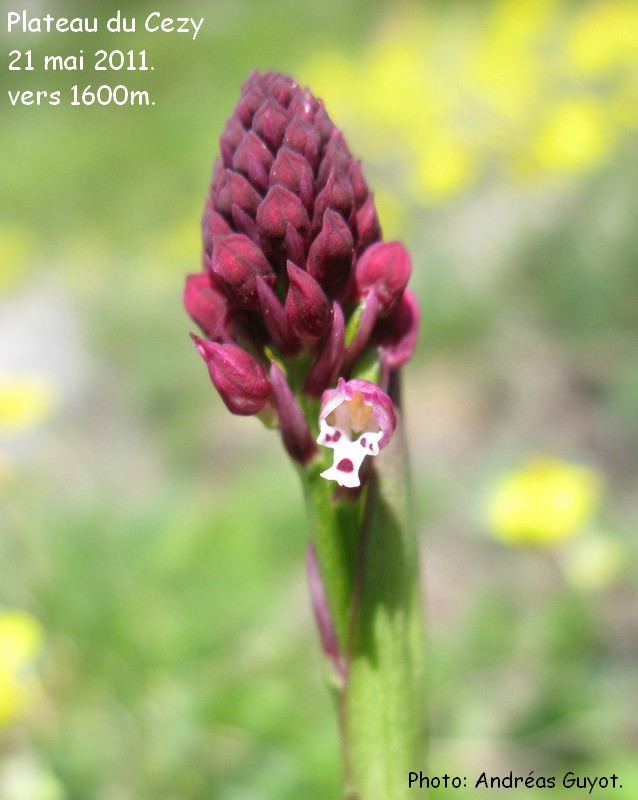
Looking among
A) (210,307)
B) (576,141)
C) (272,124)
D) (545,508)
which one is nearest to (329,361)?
(210,307)

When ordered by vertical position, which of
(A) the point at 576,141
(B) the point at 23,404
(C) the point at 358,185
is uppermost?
(A) the point at 576,141

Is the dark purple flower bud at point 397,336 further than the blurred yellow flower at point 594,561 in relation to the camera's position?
No

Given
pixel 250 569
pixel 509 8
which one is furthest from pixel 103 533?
pixel 509 8

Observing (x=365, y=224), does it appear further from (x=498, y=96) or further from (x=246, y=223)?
(x=498, y=96)

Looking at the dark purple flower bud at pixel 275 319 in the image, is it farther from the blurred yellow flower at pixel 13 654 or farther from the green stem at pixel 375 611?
the blurred yellow flower at pixel 13 654

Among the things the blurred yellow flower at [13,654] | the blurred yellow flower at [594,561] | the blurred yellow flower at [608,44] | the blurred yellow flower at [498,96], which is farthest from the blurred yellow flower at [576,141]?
the blurred yellow flower at [13,654]

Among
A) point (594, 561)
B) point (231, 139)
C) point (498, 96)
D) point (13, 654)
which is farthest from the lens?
point (498, 96)

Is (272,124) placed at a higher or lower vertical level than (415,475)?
higher
